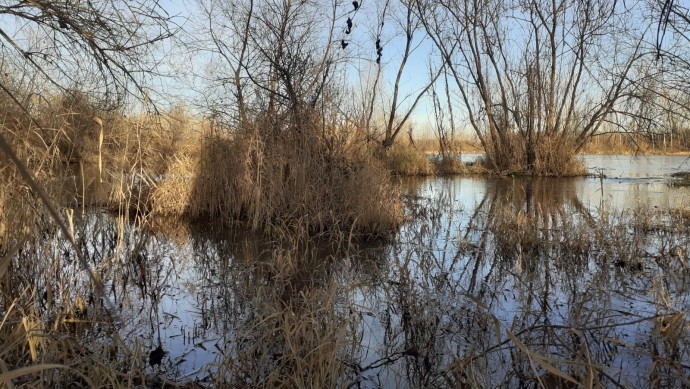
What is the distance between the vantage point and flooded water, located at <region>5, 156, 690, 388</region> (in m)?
2.43

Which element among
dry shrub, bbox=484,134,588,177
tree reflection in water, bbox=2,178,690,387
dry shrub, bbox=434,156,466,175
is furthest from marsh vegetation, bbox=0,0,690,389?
dry shrub, bbox=434,156,466,175

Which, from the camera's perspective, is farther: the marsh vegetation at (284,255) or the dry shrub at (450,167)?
the dry shrub at (450,167)

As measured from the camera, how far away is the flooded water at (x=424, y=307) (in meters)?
2.43

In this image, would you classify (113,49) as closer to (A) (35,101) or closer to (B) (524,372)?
(A) (35,101)

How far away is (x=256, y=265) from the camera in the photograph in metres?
4.82

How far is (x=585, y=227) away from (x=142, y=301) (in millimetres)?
4567

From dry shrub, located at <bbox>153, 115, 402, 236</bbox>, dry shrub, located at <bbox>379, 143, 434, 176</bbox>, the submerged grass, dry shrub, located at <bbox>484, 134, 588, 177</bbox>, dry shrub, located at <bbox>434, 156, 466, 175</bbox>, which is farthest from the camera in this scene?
dry shrub, located at <bbox>434, 156, 466, 175</bbox>

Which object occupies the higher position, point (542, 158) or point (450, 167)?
point (542, 158)

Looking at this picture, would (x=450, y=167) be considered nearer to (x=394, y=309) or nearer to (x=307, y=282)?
(x=307, y=282)

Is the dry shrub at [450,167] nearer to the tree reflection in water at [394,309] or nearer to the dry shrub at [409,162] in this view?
the dry shrub at [409,162]

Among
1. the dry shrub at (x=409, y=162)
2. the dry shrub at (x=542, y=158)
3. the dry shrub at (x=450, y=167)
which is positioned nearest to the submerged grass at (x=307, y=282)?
the dry shrub at (x=542, y=158)

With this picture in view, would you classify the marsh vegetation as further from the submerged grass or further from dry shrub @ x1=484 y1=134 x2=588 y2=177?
dry shrub @ x1=484 y1=134 x2=588 y2=177

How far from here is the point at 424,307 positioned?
323cm

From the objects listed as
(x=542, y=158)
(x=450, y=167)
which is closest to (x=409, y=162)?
(x=450, y=167)
